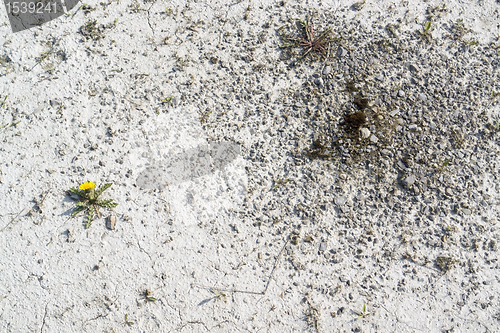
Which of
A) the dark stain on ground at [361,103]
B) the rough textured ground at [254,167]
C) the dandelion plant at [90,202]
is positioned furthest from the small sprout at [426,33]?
the dandelion plant at [90,202]

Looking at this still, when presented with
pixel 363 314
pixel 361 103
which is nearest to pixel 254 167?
pixel 361 103

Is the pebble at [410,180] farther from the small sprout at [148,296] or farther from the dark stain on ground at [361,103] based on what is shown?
the small sprout at [148,296]

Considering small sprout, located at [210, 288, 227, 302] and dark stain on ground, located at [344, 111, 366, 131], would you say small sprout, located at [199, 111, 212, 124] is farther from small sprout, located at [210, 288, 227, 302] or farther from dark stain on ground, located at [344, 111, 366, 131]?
small sprout, located at [210, 288, 227, 302]

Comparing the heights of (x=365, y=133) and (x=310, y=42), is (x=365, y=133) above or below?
below

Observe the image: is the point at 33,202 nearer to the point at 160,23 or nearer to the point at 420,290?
the point at 160,23

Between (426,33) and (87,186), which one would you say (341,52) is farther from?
(87,186)

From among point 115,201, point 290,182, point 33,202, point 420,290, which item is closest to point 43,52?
point 33,202
